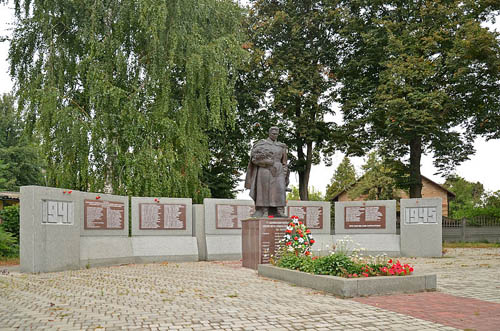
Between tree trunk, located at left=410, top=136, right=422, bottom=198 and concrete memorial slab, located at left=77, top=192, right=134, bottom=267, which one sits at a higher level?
tree trunk, located at left=410, top=136, right=422, bottom=198

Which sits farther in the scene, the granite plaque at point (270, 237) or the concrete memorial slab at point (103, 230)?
the concrete memorial slab at point (103, 230)

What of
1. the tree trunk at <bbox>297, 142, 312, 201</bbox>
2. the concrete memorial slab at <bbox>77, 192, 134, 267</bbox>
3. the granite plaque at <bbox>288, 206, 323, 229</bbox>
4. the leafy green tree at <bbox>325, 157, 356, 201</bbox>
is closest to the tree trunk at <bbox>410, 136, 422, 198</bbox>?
the tree trunk at <bbox>297, 142, 312, 201</bbox>

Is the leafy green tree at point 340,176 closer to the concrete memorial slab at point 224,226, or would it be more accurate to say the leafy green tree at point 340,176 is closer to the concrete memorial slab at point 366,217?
the concrete memorial slab at point 366,217

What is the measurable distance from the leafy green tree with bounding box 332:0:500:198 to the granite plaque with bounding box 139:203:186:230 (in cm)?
1237

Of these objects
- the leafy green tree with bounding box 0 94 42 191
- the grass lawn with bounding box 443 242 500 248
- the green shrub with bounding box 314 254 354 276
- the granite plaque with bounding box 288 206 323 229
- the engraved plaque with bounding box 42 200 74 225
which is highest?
the leafy green tree with bounding box 0 94 42 191

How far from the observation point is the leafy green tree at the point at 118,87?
15750 millimetres

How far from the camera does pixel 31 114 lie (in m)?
16.2

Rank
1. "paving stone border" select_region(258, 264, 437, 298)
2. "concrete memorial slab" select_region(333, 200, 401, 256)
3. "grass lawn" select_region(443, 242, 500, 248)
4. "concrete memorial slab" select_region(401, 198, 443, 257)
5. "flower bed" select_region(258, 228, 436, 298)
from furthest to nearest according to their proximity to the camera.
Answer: "grass lawn" select_region(443, 242, 500, 248) → "concrete memorial slab" select_region(333, 200, 401, 256) → "concrete memorial slab" select_region(401, 198, 443, 257) → "flower bed" select_region(258, 228, 436, 298) → "paving stone border" select_region(258, 264, 437, 298)

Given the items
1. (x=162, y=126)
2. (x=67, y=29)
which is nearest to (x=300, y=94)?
(x=162, y=126)

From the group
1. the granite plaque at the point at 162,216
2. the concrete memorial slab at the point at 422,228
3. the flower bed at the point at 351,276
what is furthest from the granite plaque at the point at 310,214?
the flower bed at the point at 351,276

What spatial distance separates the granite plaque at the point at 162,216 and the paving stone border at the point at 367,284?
21.8ft

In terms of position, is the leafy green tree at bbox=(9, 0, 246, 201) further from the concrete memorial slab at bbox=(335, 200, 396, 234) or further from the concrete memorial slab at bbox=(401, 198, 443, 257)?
the concrete memorial slab at bbox=(401, 198, 443, 257)

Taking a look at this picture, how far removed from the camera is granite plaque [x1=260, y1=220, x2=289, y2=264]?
11484 millimetres

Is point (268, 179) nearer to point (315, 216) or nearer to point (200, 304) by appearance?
point (315, 216)
